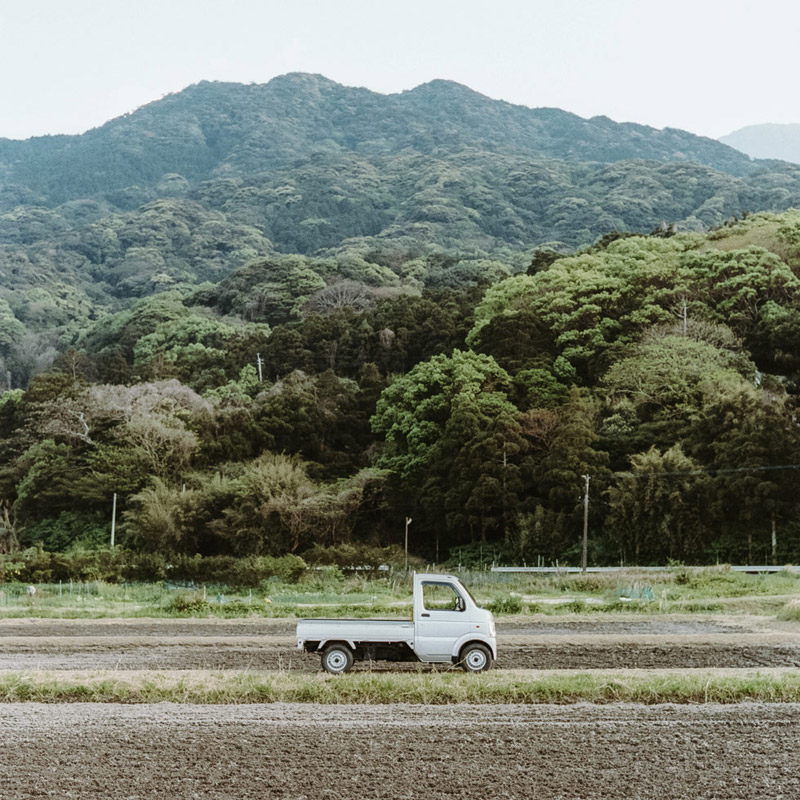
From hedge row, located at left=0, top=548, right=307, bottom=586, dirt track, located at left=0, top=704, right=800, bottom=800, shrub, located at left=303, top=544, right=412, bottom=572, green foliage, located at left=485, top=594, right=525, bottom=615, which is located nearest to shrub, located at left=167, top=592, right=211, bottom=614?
hedge row, located at left=0, top=548, right=307, bottom=586

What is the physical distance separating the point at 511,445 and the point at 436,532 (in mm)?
5770

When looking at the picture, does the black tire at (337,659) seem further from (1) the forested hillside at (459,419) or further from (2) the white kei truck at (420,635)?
(1) the forested hillside at (459,419)

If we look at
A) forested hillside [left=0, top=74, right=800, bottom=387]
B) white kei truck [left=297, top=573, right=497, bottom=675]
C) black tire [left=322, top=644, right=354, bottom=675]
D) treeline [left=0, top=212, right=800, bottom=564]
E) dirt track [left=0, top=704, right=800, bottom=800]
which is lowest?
dirt track [left=0, top=704, right=800, bottom=800]

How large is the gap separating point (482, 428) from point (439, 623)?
33894 millimetres

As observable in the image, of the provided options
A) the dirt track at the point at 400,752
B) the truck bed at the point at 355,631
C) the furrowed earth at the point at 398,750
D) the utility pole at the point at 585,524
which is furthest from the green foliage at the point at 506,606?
the dirt track at the point at 400,752

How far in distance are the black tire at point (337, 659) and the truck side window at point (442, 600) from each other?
4.39ft

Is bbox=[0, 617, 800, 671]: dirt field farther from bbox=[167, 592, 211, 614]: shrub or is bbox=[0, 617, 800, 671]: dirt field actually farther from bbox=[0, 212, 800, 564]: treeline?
bbox=[0, 212, 800, 564]: treeline

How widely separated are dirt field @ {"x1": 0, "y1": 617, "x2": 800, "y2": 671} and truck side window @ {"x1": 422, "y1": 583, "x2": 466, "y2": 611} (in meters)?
1.49

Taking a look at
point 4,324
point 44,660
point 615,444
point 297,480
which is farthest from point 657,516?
point 4,324

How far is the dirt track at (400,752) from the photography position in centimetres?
885

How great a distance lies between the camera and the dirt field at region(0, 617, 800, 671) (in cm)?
1608

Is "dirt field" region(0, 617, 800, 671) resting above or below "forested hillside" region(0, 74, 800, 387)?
below

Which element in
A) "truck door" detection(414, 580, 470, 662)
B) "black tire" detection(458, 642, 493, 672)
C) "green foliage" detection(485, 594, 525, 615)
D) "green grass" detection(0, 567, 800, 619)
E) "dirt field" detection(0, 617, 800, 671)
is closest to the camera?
"truck door" detection(414, 580, 470, 662)

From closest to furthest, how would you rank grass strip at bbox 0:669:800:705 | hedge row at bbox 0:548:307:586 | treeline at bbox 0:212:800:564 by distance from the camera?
1. grass strip at bbox 0:669:800:705
2. hedge row at bbox 0:548:307:586
3. treeline at bbox 0:212:800:564
